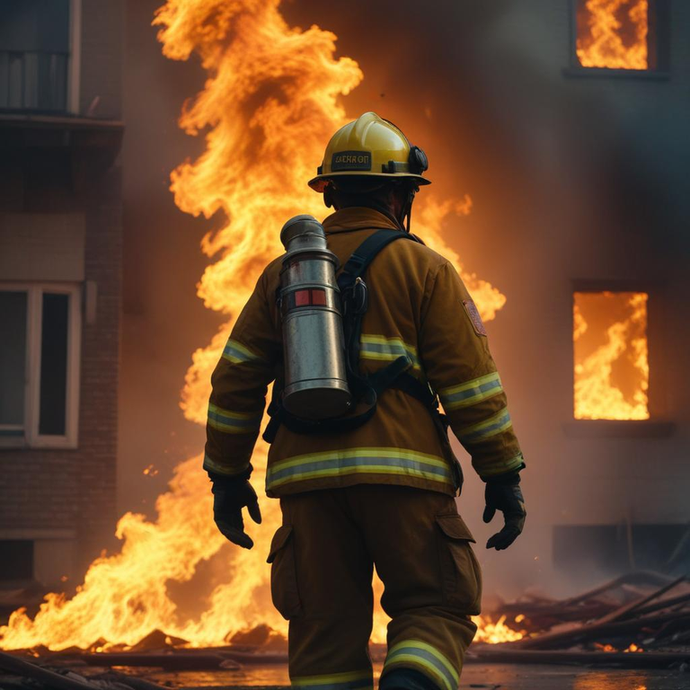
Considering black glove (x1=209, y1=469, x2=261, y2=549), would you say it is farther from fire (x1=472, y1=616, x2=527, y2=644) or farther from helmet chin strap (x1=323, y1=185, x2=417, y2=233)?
fire (x1=472, y1=616, x2=527, y2=644)

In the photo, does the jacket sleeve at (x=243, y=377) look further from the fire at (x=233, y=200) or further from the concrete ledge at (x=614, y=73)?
the concrete ledge at (x=614, y=73)

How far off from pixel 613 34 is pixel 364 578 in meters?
9.40

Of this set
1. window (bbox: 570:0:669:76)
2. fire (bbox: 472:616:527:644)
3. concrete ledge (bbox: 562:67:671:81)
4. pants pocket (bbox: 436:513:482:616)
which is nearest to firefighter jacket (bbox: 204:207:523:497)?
pants pocket (bbox: 436:513:482:616)

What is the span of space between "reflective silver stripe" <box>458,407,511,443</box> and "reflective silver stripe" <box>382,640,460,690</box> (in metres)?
0.60

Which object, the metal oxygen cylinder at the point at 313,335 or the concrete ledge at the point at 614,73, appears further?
the concrete ledge at the point at 614,73

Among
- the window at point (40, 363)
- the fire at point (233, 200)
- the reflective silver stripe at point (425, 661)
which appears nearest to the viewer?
the reflective silver stripe at point (425, 661)

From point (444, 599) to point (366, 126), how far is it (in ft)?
4.78

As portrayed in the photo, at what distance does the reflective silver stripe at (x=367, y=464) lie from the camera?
3237mm

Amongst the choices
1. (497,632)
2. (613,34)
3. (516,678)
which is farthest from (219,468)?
(613,34)

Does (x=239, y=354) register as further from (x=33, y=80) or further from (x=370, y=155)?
(x=33, y=80)

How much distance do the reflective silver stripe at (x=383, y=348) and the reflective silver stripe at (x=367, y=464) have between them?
270 mm

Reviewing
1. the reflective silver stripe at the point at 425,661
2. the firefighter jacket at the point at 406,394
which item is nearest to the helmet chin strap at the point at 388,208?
the firefighter jacket at the point at 406,394

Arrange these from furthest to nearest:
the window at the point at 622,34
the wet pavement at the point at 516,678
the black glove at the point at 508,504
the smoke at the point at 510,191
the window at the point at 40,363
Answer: the window at the point at 622,34
the smoke at the point at 510,191
the window at the point at 40,363
the wet pavement at the point at 516,678
the black glove at the point at 508,504

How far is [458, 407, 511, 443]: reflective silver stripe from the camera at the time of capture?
3359 mm
